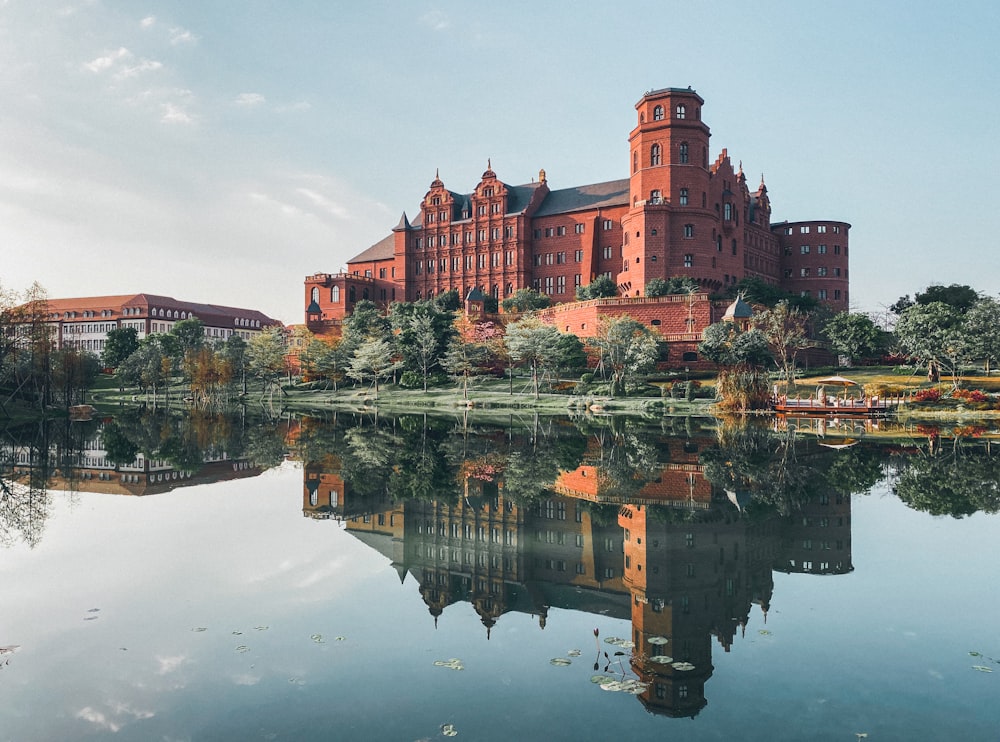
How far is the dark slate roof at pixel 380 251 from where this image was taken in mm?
97312

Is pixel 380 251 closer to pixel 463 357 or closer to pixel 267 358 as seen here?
pixel 267 358

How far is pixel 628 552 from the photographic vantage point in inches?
509

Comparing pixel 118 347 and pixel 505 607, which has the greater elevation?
pixel 118 347

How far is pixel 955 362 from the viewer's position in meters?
52.8

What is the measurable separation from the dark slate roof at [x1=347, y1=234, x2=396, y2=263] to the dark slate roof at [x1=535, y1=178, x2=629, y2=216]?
2218 cm

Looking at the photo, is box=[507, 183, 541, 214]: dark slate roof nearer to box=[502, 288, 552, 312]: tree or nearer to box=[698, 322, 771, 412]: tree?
box=[502, 288, 552, 312]: tree

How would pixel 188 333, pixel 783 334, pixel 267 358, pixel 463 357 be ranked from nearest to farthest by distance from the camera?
1. pixel 783 334
2. pixel 463 357
3. pixel 267 358
4. pixel 188 333

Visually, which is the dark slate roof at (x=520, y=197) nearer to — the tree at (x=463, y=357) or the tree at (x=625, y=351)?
the tree at (x=463, y=357)

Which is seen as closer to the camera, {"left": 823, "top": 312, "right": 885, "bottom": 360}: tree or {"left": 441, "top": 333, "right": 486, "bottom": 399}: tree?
{"left": 823, "top": 312, "right": 885, "bottom": 360}: tree

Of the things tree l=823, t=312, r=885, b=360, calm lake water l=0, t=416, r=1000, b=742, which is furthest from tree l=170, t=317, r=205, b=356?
calm lake water l=0, t=416, r=1000, b=742

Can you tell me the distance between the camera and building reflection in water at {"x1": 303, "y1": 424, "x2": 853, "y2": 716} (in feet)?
30.9

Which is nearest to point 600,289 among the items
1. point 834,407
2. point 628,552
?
point 834,407

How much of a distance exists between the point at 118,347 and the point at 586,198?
68.6 meters

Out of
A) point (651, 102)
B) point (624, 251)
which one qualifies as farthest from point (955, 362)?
point (651, 102)
